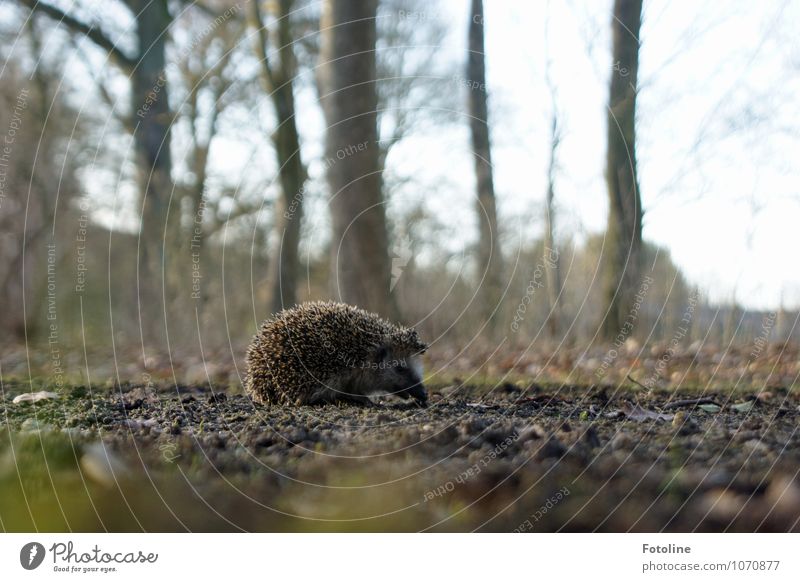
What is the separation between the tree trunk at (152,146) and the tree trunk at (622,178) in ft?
22.0

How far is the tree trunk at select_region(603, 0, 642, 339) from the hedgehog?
8.80ft

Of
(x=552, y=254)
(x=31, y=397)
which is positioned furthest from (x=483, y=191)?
(x=31, y=397)

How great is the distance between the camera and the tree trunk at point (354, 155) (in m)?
7.23

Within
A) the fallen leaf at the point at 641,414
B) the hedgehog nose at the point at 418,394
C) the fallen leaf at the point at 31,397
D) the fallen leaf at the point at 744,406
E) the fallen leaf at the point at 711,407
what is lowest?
the fallen leaf at the point at 744,406

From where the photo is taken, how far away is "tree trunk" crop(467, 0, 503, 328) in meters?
8.59

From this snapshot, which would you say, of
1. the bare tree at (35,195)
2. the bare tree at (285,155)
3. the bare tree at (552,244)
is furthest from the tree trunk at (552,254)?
the bare tree at (35,195)

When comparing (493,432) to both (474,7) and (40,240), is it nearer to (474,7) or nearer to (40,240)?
(474,7)

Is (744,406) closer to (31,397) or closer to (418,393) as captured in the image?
(418,393)

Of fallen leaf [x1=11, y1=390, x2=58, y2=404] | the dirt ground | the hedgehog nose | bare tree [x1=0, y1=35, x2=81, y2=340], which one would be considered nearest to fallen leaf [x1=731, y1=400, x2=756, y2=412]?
the dirt ground

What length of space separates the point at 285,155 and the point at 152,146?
2307 mm

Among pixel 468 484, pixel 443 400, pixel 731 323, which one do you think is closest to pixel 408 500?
pixel 468 484

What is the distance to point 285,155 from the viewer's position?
11.5m

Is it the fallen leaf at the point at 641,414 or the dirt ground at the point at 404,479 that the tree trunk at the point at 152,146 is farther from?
the fallen leaf at the point at 641,414

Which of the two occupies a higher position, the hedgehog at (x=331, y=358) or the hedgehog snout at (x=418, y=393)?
the hedgehog at (x=331, y=358)
